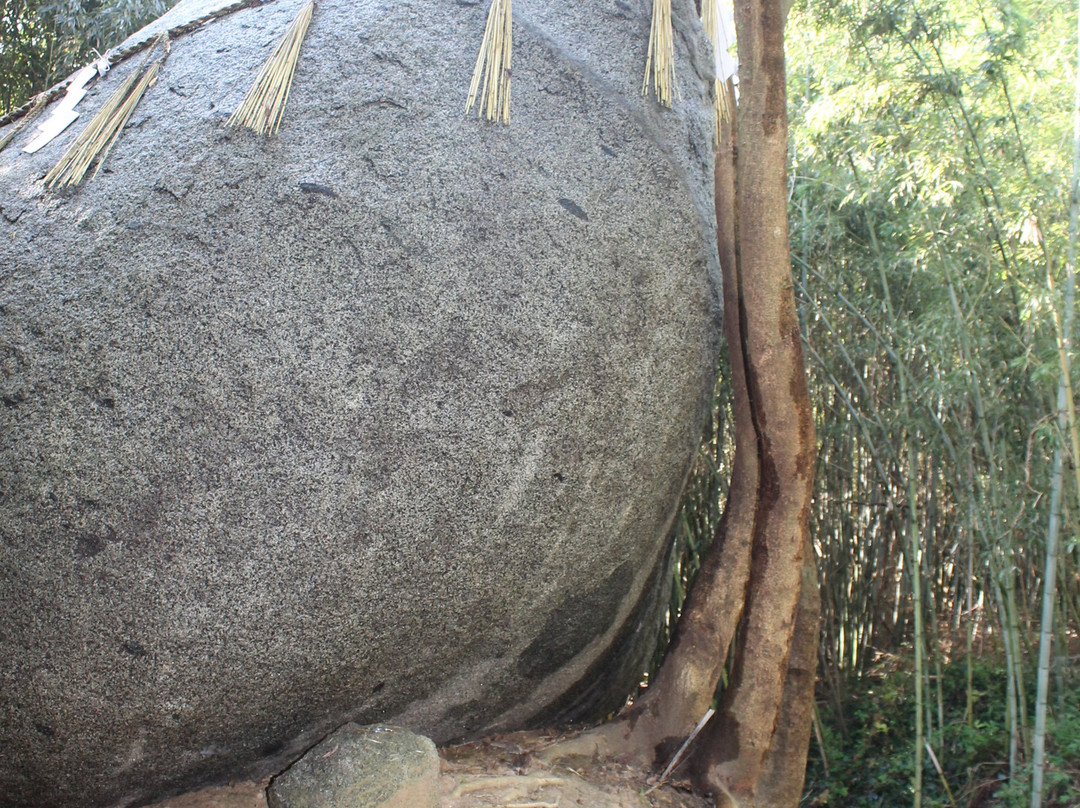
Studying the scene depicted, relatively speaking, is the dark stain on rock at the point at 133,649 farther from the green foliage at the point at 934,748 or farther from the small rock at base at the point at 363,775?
the green foliage at the point at 934,748

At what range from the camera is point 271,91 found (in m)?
1.65

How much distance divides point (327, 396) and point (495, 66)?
2.37 feet

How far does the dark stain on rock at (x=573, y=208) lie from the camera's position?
5.59ft

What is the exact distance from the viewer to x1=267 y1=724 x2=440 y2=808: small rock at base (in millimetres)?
1510

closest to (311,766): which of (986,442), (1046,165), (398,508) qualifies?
(398,508)

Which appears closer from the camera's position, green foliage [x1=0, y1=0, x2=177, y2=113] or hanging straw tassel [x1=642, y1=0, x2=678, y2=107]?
hanging straw tassel [x1=642, y1=0, x2=678, y2=107]

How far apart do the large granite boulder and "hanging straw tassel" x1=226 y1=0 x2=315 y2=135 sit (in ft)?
0.08

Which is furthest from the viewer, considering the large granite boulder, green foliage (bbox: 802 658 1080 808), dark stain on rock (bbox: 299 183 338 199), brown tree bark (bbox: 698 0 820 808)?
green foliage (bbox: 802 658 1080 808)

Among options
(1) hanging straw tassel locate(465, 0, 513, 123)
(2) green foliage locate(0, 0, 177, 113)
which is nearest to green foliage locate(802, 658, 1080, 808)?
(1) hanging straw tassel locate(465, 0, 513, 123)

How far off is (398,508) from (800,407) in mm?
824

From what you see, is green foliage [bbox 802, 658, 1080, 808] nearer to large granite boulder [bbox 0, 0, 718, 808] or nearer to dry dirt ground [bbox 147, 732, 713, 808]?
dry dirt ground [bbox 147, 732, 713, 808]

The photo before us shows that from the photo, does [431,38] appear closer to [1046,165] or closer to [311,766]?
[311,766]

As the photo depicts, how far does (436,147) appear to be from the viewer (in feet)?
5.46

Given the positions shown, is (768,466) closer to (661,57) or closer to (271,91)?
(661,57)
